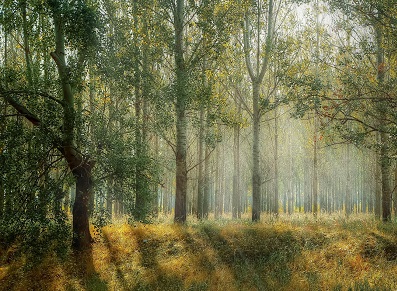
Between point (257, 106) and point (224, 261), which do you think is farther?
point (257, 106)

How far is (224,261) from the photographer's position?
42.7 feet

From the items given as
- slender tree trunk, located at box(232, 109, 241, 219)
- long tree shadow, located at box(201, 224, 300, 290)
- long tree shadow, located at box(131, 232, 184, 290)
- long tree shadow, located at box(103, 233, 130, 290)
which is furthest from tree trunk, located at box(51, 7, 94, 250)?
slender tree trunk, located at box(232, 109, 241, 219)

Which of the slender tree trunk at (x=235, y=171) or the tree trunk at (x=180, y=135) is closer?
the tree trunk at (x=180, y=135)

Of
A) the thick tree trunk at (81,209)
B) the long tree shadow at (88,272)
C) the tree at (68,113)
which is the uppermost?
the tree at (68,113)

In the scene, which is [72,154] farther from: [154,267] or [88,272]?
[154,267]

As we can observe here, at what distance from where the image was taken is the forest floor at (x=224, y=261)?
11.1 metres

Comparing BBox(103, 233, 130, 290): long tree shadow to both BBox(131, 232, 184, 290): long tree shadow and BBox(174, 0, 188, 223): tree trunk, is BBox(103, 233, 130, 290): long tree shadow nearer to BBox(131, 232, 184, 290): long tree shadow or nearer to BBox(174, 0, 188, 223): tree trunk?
BBox(131, 232, 184, 290): long tree shadow

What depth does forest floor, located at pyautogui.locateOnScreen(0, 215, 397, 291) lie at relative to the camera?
11109 mm

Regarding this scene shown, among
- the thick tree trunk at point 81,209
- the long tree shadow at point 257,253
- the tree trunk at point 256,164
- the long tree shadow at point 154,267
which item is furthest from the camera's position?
the tree trunk at point 256,164

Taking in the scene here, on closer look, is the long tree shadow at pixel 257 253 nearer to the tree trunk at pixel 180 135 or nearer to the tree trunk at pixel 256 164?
the tree trunk at pixel 180 135

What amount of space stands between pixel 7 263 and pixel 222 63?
13351 mm

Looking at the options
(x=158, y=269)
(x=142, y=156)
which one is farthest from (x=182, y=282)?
(x=142, y=156)

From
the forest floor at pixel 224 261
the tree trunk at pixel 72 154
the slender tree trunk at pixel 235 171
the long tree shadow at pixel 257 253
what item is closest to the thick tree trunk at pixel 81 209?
the tree trunk at pixel 72 154

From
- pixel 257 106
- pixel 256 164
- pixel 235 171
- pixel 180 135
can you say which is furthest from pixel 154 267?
pixel 235 171
